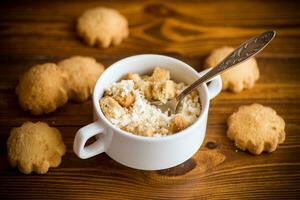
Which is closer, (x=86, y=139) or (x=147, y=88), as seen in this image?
(x=86, y=139)

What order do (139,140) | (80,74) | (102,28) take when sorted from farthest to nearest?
1. (102,28)
2. (80,74)
3. (139,140)

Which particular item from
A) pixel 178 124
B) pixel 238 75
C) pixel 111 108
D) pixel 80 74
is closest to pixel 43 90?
pixel 80 74

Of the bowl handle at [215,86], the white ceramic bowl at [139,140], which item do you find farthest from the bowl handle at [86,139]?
the bowl handle at [215,86]

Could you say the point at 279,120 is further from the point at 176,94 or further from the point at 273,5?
the point at 273,5

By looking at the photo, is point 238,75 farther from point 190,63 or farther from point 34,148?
point 34,148

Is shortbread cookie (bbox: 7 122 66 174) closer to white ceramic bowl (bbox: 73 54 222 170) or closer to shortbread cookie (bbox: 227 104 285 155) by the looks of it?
white ceramic bowl (bbox: 73 54 222 170)

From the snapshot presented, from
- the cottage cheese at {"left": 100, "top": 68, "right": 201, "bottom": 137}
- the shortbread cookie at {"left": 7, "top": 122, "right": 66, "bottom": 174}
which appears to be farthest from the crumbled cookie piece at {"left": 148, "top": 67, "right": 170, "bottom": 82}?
the shortbread cookie at {"left": 7, "top": 122, "right": 66, "bottom": 174}
